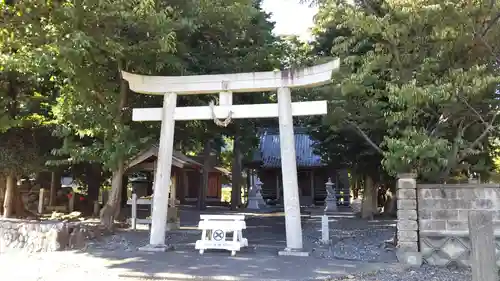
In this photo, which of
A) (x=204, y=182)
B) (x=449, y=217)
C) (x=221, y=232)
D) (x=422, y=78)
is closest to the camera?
(x=449, y=217)

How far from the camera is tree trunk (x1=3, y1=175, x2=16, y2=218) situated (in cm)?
1770

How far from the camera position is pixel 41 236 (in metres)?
11.1

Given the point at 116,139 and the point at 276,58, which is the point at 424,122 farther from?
the point at 116,139

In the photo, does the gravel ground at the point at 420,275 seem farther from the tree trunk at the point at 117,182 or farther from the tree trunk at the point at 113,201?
the tree trunk at the point at 113,201

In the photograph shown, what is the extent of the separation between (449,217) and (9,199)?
17.2m

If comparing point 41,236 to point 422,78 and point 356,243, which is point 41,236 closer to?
point 356,243

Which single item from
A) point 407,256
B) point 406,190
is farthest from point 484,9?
point 407,256

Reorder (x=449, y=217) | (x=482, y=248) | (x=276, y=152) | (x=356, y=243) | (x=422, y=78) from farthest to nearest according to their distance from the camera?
(x=276, y=152) → (x=356, y=243) → (x=422, y=78) → (x=449, y=217) → (x=482, y=248)

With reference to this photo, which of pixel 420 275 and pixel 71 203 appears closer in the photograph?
pixel 420 275

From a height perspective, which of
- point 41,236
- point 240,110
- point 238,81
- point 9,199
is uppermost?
point 238,81

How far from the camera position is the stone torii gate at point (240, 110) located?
10109mm

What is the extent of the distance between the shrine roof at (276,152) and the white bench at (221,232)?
64.2 ft

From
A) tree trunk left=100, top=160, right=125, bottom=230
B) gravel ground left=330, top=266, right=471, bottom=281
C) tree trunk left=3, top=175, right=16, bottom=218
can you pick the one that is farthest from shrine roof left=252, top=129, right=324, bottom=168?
gravel ground left=330, top=266, right=471, bottom=281

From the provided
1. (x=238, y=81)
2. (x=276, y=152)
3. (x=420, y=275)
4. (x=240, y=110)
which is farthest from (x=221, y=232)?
(x=276, y=152)
